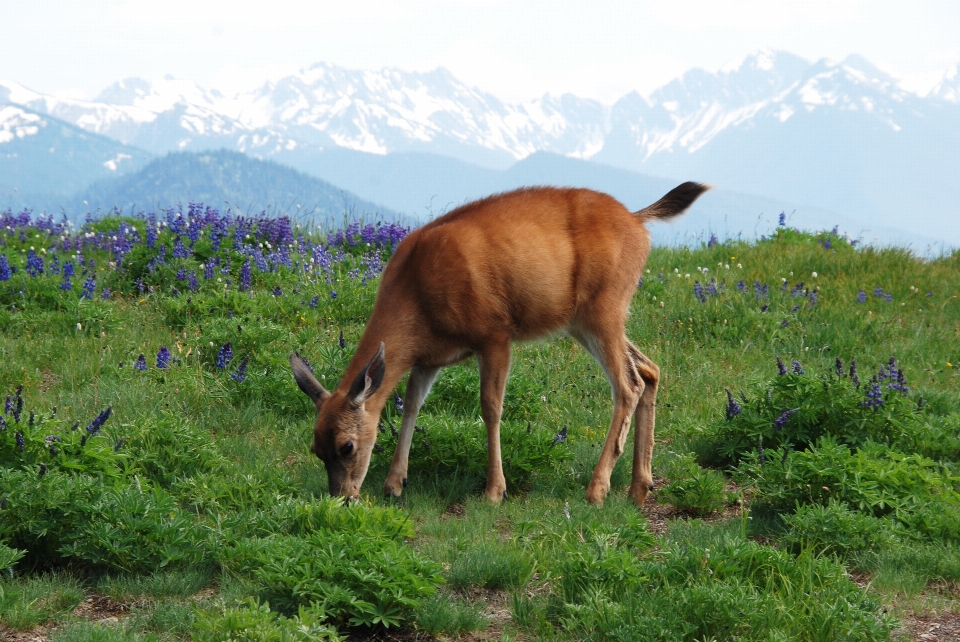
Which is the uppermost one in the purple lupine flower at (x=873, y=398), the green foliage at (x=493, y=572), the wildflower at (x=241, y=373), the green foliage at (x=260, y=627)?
the purple lupine flower at (x=873, y=398)

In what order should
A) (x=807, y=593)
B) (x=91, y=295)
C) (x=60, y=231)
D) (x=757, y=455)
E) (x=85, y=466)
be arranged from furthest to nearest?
(x=60, y=231) < (x=91, y=295) < (x=757, y=455) < (x=85, y=466) < (x=807, y=593)

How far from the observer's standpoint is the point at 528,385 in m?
7.04

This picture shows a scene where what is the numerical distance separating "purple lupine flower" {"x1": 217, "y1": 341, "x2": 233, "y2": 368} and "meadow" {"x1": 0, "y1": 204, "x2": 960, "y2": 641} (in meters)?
0.03

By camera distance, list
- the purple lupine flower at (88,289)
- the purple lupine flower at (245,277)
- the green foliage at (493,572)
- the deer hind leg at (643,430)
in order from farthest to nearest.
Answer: the purple lupine flower at (245,277), the purple lupine flower at (88,289), the deer hind leg at (643,430), the green foliage at (493,572)

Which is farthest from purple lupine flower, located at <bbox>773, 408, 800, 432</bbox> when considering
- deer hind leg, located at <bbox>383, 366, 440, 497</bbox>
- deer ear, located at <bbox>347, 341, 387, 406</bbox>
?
deer ear, located at <bbox>347, 341, 387, 406</bbox>

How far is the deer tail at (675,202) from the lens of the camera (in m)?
6.83

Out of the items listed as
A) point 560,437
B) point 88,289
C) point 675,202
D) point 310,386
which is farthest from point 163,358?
point 675,202

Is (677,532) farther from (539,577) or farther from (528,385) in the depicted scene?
(528,385)

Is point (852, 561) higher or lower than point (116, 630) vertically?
higher

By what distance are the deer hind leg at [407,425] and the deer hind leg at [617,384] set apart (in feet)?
3.72

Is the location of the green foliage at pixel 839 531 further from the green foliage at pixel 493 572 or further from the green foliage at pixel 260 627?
the green foliage at pixel 260 627

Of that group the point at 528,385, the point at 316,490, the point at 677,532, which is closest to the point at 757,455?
the point at 677,532

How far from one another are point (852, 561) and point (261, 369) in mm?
4756

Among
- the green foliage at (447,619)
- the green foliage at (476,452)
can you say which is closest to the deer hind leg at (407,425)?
the green foliage at (476,452)
